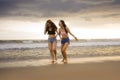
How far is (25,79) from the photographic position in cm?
730

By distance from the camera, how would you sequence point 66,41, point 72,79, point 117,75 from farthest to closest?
point 66,41 < point 117,75 < point 72,79

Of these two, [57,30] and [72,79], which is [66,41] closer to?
[57,30]

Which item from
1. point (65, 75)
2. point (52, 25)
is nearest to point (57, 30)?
point (52, 25)

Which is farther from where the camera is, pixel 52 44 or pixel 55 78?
pixel 52 44

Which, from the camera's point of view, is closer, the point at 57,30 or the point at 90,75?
the point at 90,75

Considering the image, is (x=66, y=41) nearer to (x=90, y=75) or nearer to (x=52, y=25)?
(x=52, y=25)

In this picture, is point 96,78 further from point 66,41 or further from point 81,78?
point 66,41

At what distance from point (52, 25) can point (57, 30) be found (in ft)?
1.05

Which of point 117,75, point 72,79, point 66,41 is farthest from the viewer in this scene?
point 66,41

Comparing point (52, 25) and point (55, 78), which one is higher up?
point (52, 25)

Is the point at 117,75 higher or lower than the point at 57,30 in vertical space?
lower

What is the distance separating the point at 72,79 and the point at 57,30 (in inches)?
206

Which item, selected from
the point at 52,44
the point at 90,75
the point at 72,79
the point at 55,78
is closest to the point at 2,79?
the point at 55,78

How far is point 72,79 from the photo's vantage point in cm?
717
